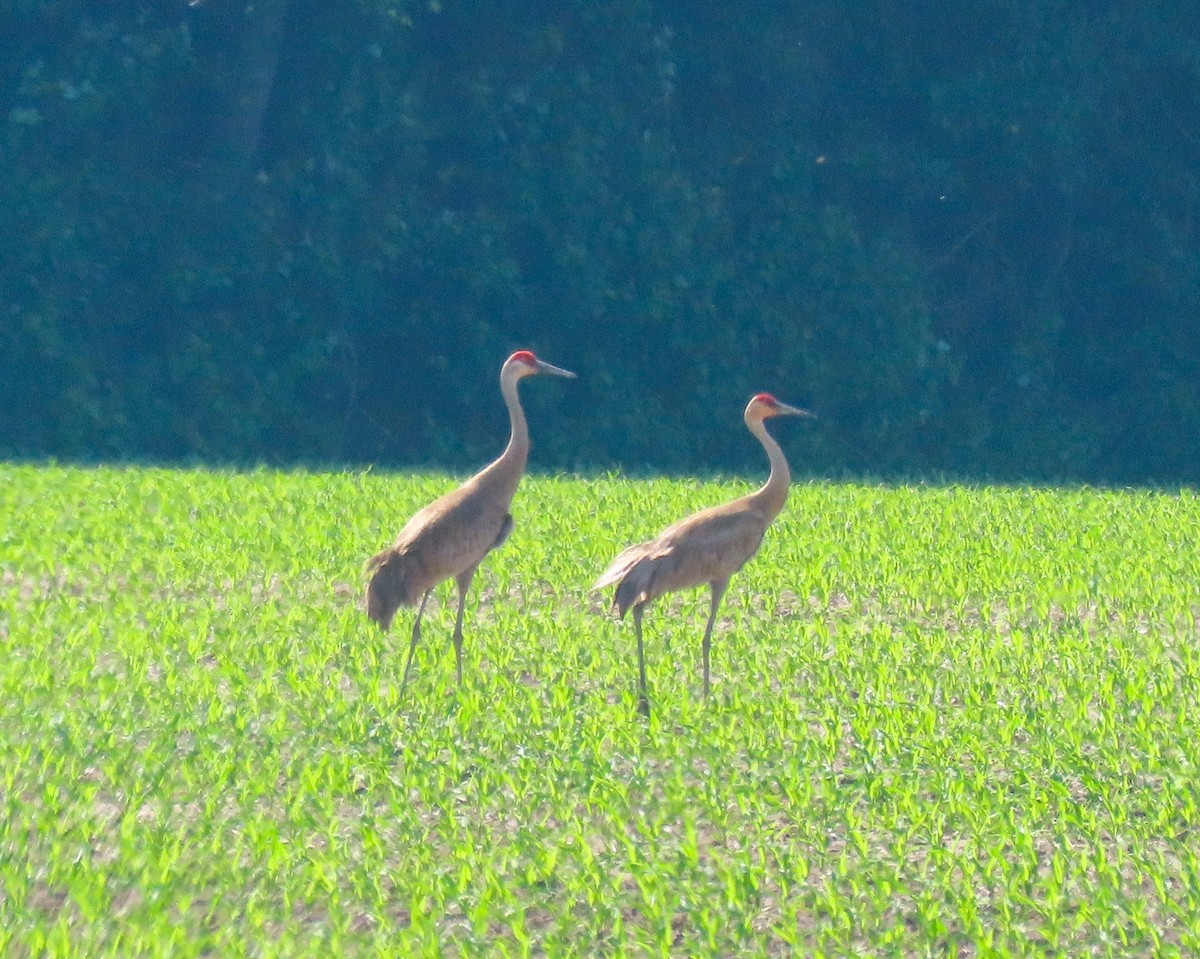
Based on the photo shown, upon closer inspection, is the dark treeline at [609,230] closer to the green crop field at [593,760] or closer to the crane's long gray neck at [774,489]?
the green crop field at [593,760]

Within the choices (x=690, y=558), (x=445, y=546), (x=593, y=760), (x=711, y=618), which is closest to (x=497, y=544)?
(x=445, y=546)

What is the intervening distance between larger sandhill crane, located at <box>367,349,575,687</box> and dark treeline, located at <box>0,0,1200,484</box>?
1355 cm

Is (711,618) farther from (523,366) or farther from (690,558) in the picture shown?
(523,366)

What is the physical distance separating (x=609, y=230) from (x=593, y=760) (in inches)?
693

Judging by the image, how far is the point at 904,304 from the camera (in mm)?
24562

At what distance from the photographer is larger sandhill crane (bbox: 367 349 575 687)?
8008 mm

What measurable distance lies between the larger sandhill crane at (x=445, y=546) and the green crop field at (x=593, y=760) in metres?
0.32

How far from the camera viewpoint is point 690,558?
8.10 meters

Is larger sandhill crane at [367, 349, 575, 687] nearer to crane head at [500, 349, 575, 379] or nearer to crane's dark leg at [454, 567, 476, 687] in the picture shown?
crane's dark leg at [454, 567, 476, 687]

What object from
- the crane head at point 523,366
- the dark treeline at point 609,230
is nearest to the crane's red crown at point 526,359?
the crane head at point 523,366

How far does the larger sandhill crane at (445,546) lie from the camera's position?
801 cm

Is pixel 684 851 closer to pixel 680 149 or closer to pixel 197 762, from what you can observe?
pixel 197 762

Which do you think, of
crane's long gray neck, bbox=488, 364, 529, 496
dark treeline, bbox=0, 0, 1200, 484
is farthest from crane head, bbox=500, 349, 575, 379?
dark treeline, bbox=0, 0, 1200, 484

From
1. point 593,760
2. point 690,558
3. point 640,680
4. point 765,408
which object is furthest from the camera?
point 765,408
